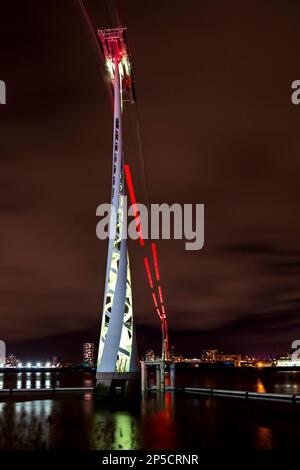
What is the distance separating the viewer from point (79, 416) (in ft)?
91.6

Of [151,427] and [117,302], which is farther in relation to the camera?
[117,302]

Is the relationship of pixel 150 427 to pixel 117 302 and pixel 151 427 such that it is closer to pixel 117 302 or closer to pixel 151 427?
pixel 151 427

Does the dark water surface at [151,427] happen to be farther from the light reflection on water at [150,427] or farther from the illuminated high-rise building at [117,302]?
the illuminated high-rise building at [117,302]

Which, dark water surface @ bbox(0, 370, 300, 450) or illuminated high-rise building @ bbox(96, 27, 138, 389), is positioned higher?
illuminated high-rise building @ bbox(96, 27, 138, 389)

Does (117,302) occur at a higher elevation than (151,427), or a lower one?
higher

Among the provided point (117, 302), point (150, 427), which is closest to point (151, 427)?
point (150, 427)

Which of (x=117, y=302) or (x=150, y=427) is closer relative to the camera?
(x=150, y=427)

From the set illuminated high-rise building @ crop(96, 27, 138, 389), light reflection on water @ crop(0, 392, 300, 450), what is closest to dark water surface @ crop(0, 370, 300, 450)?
light reflection on water @ crop(0, 392, 300, 450)

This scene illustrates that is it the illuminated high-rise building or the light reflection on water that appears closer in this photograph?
the light reflection on water

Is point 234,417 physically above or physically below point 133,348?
below

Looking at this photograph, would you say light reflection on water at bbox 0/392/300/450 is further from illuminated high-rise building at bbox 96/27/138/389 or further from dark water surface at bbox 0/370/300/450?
illuminated high-rise building at bbox 96/27/138/389

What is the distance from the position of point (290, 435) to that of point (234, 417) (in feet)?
21.1
